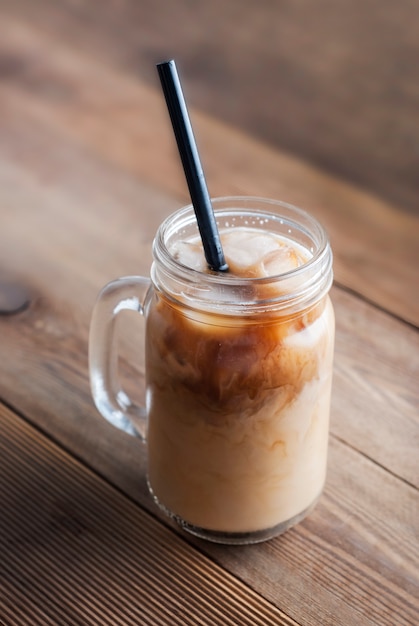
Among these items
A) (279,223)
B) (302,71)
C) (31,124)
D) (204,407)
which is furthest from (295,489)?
(302,71)

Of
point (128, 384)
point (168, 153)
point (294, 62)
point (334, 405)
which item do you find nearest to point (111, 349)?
point (128, 384)

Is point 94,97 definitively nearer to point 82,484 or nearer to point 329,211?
point 329,211

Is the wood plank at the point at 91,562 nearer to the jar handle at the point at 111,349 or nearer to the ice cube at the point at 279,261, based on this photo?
the jar handle at the point at 111,349

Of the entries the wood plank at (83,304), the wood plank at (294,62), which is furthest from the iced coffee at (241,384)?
the wood plank at (294,62)

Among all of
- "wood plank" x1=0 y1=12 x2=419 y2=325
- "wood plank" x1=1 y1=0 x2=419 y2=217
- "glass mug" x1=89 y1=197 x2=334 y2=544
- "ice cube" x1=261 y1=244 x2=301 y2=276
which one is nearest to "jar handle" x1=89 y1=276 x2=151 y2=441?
"glass mug" x1=89 y1=197 x2=334 y2=544

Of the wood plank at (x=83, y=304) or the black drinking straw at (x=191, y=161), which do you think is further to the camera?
the wood plank at (x=83, y=304)

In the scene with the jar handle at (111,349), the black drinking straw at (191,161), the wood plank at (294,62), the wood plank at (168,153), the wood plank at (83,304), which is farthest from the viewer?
the wood plank at (294,62)

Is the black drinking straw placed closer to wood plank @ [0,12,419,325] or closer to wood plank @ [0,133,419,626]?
wood plank @ [0,133,419,626]
